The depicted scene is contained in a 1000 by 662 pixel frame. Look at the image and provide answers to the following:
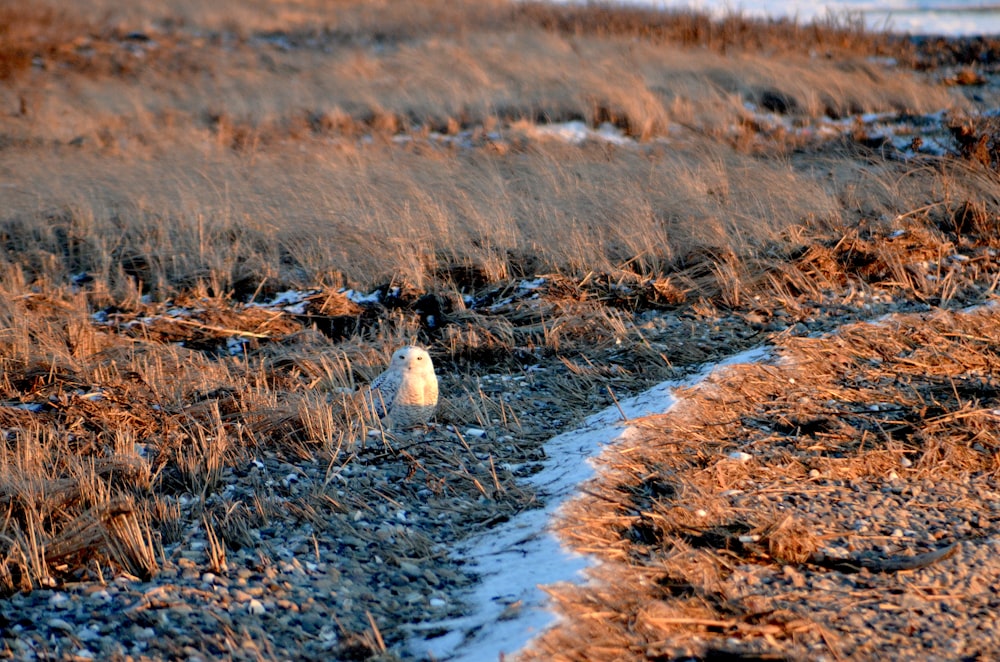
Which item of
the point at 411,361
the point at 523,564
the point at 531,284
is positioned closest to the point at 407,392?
the point at 411,361

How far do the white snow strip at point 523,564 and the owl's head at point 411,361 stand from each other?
0.65m

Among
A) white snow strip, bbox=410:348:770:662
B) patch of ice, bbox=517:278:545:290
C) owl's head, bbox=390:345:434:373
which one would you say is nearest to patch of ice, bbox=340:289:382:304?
patch of ice, bbox=517:278:545:290

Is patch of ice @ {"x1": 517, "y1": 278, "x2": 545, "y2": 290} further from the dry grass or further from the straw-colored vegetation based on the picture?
the dry grass

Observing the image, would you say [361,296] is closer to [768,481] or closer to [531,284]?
[531,284]

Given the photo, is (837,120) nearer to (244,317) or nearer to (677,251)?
(677,251)

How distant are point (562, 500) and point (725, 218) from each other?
3971 millimetres

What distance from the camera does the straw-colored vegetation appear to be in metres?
3.51

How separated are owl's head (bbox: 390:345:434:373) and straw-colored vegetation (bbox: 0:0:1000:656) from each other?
0.26 metres

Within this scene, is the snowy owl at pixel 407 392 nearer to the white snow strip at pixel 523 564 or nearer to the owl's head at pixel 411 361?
the owl's head at pixel 411 361

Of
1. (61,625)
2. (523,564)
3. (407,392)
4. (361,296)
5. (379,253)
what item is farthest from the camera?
(379,253)

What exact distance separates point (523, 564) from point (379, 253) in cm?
382

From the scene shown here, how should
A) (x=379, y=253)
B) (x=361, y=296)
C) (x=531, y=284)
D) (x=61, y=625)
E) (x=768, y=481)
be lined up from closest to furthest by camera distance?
(x=61, y=625)
(x=768, y=481)
(x=531, y=284)
(x=361, y=296)
(x=379, y=253)

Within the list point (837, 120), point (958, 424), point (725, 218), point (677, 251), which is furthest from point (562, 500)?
point (837, 120)

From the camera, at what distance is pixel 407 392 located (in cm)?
383
